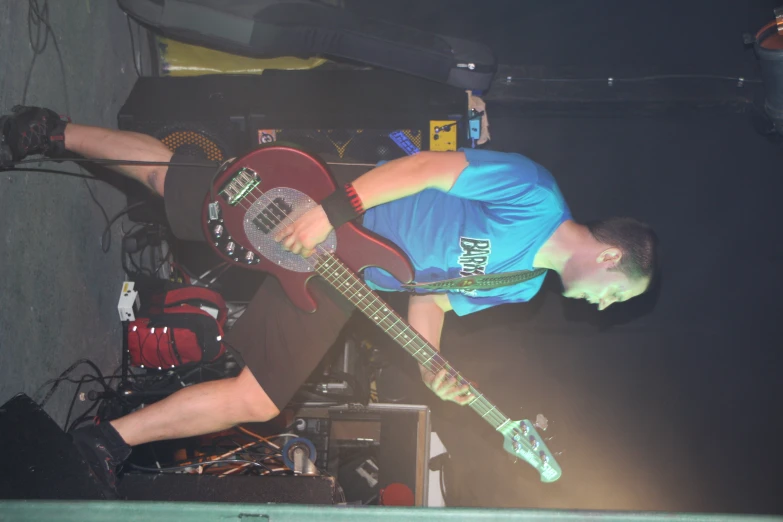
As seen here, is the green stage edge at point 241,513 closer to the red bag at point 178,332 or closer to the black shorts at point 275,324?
the black shorts at point 275,324

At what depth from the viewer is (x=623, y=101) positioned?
3.81 metres

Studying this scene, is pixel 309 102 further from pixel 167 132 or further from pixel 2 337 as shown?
pixel 2 337

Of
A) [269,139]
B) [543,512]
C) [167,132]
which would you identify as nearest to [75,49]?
[167,132]

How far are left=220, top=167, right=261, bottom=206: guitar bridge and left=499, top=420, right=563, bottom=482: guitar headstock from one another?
52.1 inches

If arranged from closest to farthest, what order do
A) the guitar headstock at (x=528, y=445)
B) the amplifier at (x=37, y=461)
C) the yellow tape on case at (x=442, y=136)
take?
1. the amplifier at (x=37, y=461)
2. the guitar headstock at (x=528, y=445)
3. the yellow tape on case at (x=442, y=136)

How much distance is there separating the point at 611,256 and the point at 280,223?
4.03 ft

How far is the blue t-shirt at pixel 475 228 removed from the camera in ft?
7.54

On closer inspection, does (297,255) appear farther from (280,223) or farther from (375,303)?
(375,303)

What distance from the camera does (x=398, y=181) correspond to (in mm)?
2189

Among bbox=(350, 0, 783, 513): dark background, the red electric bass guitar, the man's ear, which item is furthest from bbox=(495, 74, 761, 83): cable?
the red electric bass guitar

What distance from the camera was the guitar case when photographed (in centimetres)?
322

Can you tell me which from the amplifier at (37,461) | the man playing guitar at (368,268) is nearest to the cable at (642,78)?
the man playing guitar at (368,268)

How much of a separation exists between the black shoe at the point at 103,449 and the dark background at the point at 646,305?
1660mm

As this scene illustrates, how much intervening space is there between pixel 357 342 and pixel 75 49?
77.0 inches
